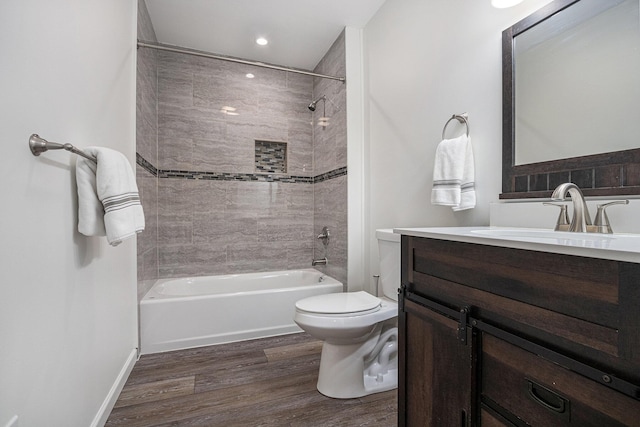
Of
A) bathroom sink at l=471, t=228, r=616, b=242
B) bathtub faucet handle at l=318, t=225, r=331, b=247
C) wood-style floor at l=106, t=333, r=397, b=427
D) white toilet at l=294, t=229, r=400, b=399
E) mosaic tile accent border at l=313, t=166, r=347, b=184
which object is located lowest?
wood-style floor at l=106, t=333, r=397, b=427

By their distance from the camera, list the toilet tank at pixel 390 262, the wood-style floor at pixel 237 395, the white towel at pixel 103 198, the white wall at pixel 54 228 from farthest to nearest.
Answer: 1. the toilet tank at pixel 390 262
2. the wood-style floor at pixel 237 395
3. the white towel at pixel 103 198
4. the white wall at pixel 54 228

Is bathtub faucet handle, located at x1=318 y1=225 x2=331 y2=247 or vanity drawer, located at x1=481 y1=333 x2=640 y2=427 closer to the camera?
vanity drawer, located at x1=481 y1=333 x2=640 y2=427

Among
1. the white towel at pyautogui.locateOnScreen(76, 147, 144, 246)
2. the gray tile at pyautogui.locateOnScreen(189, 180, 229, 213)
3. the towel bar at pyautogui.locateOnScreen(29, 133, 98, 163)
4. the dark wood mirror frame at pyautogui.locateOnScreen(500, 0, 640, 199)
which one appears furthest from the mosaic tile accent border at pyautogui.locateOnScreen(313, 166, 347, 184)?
the towel bar at pyautogui.locateOnScreen(29, 133, 98, 163)

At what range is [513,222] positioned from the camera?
1306 mm

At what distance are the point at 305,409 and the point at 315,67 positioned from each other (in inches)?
123

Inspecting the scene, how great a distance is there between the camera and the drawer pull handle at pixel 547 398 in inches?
25.4

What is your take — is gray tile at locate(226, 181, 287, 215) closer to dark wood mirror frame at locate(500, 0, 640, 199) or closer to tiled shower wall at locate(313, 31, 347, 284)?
tiled shower wall at locate(313, 31, 347, 284)

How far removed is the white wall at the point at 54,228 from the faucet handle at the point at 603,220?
1.71 metres

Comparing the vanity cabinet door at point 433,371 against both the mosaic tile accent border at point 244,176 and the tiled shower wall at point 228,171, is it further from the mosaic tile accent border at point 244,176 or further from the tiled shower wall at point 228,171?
the tiled shower wall at point 228,171

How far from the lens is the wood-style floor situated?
4.83 feet

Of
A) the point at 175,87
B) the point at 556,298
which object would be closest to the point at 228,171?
the point at 175,87

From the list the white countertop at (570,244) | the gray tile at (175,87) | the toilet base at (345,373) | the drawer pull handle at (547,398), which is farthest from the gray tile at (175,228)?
the drawer pull handle at (547,398)

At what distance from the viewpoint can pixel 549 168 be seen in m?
1.23

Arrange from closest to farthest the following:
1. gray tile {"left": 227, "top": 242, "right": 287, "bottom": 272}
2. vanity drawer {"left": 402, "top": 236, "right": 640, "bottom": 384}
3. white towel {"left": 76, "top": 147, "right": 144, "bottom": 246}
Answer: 1. vanity drawer {"left": 402, "top": 236, "right": 640, "bottom": 384}
2. white towel {"left": 76, "top": 147, "right": 144, "bottom": 246}
3. gray tile {"left": 227, "top": 242, "right": 287, "bottom": 272}
